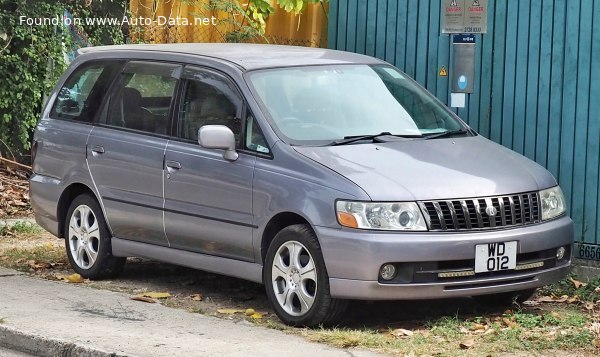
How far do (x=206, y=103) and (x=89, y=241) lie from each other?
163 centimetres

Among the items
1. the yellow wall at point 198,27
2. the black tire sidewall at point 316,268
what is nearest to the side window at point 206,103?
the black tire sidewall at point 316,268

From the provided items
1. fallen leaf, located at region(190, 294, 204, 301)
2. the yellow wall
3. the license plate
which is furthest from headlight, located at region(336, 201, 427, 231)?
the yellow wall

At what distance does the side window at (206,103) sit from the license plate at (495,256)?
1931mm

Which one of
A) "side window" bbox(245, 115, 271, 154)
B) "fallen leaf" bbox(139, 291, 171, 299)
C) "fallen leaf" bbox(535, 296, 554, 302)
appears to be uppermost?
"side window" bbox(245, 115, 271, 154)

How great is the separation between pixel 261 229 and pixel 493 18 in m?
3.06

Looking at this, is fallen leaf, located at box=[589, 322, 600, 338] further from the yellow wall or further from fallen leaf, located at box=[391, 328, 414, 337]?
the yellow wall

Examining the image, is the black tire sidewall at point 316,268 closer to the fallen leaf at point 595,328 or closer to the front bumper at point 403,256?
the front bumper at point 403,256

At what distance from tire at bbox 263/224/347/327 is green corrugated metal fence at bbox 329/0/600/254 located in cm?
263

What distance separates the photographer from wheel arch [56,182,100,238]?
10.2 meters

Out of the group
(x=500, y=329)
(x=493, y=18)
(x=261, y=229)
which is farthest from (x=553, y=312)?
(x=493, y=18)

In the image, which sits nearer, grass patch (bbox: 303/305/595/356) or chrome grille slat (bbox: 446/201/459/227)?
grass patch (bbox: 303/305/595/356)

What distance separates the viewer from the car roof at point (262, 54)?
923cm

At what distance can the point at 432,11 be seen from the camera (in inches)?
426

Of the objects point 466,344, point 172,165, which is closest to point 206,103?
point 172,165
